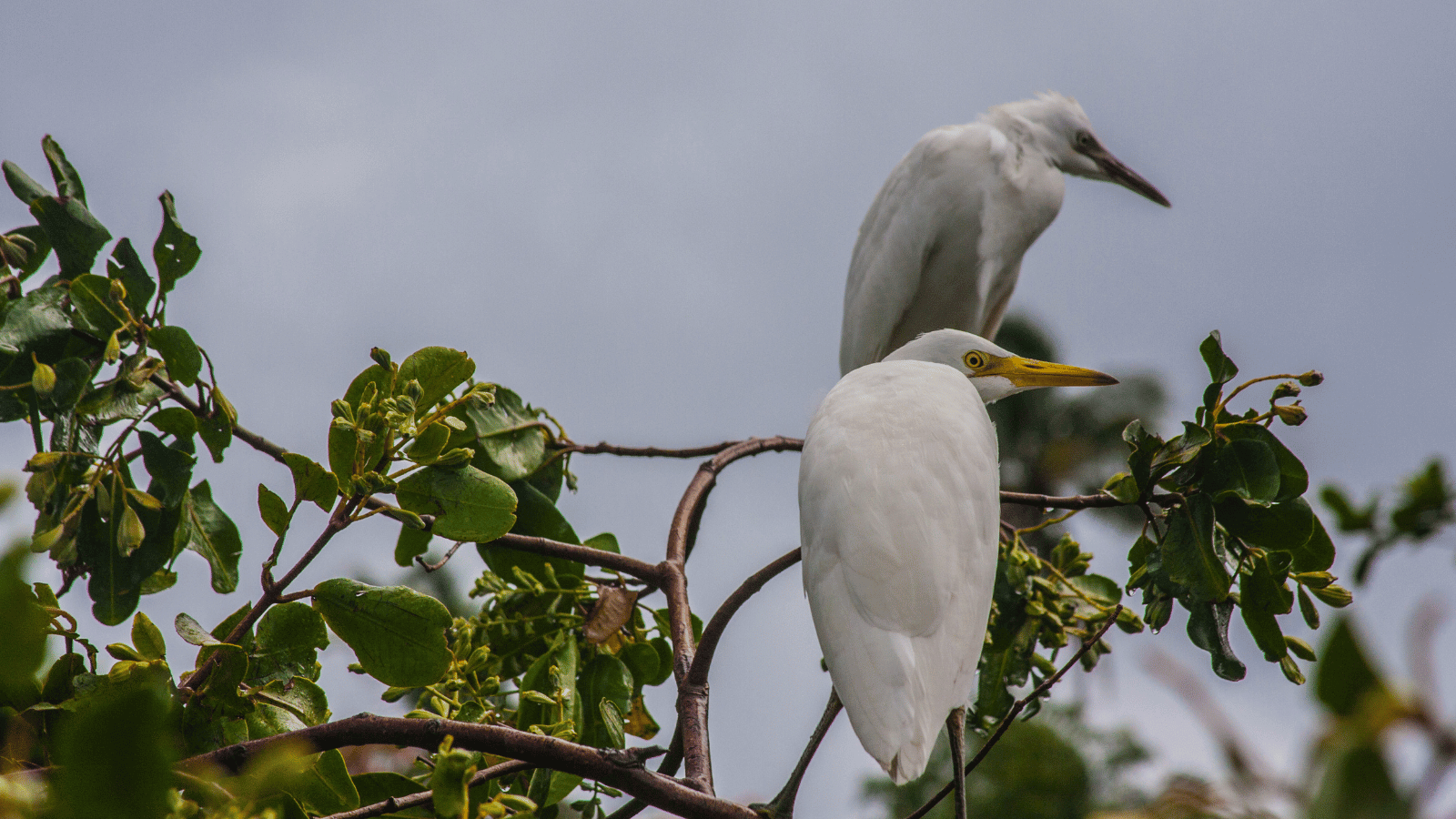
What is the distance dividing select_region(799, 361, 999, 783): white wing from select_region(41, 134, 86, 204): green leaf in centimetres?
151

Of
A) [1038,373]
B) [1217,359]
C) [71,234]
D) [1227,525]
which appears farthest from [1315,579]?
[71,234]

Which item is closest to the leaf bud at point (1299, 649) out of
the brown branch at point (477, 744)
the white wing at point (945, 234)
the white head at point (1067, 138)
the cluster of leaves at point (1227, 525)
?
the cluster of leaves at point (1227, 525)

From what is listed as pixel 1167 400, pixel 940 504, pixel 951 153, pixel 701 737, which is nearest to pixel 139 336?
pixel 701 737

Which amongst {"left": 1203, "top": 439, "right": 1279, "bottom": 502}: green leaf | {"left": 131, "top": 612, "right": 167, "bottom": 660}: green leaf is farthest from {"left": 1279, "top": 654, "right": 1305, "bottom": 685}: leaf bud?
{"left": 131, "top": 612, "right": 167, "bottom": 660}: green leaf

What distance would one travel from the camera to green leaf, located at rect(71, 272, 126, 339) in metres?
1.78

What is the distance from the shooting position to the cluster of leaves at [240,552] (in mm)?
1438

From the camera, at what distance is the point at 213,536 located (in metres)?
2.02

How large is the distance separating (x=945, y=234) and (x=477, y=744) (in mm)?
4334

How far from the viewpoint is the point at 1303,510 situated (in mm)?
1695

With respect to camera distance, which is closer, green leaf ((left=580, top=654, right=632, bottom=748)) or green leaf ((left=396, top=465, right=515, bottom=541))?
green leaf ((left=396, top=465, right=515, bottom=541))

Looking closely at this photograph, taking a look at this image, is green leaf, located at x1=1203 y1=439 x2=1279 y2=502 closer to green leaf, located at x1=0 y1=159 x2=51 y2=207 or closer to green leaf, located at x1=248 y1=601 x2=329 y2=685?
green leaf, located at x1=248 y1=601 x2=329 y2=685

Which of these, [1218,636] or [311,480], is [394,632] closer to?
[311,480]

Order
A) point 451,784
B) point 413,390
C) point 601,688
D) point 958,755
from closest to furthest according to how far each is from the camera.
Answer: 1. point 451,784
2. point 413,390
3. point 958,755
4. point 601,688

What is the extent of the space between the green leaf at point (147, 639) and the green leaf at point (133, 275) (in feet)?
2.24
